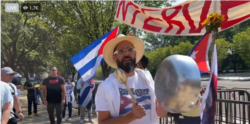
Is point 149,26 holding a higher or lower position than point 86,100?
higher

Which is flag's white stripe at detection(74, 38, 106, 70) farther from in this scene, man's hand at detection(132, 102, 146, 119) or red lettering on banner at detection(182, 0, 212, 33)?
man's hand at detection(132, 102, 146, 119)

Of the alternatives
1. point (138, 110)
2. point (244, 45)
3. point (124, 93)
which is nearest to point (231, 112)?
point (124, 93)

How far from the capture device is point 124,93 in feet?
7.55

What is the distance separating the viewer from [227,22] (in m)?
3.18

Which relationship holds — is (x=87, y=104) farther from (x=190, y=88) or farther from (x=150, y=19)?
(x=190, y=88)

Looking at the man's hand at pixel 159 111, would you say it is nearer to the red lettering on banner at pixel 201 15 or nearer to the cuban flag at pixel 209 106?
the cuban flag at pixel 209 106

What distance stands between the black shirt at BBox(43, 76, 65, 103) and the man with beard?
532cm

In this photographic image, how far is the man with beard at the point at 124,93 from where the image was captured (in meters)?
2.26

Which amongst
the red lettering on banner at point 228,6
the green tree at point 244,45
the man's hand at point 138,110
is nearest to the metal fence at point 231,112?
the red lettering on banner at point 228,6

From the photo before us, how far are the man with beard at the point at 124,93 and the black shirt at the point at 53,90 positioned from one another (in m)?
5.32

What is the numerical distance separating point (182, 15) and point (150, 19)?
0.61 metres

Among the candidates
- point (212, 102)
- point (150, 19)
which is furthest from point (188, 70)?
point (150, 19)

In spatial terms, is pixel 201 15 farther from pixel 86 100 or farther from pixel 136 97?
pixel 86 100

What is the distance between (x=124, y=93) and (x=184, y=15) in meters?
2.06
